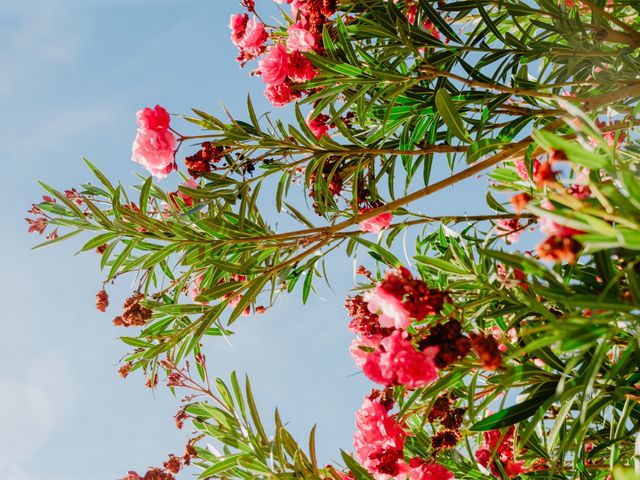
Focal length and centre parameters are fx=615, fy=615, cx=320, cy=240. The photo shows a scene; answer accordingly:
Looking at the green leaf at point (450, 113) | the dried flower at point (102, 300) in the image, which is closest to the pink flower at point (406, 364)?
the green leaf at point (450, 113)

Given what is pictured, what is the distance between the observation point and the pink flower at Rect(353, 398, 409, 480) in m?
1.92

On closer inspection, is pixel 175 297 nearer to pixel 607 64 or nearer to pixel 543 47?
pixel 543 47

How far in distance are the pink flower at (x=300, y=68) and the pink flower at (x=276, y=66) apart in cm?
2

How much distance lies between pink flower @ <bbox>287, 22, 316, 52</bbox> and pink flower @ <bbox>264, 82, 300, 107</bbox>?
0.15m

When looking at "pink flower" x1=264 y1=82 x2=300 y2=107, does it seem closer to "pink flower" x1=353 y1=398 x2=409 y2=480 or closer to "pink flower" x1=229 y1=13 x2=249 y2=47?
"pink flower" x1=229 y1=13 x2=249 y2=47

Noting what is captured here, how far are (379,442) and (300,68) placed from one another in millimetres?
1456

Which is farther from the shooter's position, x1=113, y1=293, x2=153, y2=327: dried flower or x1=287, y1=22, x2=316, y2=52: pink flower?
x1=113, y1=293, x2=153, y2=327: dried flower

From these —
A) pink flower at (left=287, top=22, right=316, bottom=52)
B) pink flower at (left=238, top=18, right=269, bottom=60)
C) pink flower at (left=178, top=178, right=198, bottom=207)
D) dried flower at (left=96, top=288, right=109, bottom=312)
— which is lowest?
dried flower at (left=96, top=288, right=109, bottom=312)

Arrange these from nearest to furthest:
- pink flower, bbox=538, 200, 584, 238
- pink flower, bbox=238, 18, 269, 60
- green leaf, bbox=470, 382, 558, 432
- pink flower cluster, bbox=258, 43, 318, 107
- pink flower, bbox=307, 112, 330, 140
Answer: pink flower, bbox=538, 200, 584, 238, green leaf, bbox=470, 382, 558, 432, pink flower cluster, bbox=258, 43, 318, 107, pink flower, bbox=307, 112, 330, 140, pink flower, bbox=238, 18, 269, 60

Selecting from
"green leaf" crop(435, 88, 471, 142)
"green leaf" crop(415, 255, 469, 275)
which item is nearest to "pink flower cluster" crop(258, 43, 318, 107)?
"green leaf" crop(435, 88, 471, 142)

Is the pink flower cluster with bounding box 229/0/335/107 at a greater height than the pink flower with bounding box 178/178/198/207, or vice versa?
the pink flower cluster with bounding box 229/0/335/107

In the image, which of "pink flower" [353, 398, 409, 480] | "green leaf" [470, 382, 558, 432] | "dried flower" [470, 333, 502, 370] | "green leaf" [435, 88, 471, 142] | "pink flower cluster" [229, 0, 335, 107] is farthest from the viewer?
"pink flower cluster" [229, 0, 335, 107]

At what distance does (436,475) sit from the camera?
2.04 m

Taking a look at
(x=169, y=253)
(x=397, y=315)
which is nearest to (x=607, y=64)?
(x=397, y=315)
